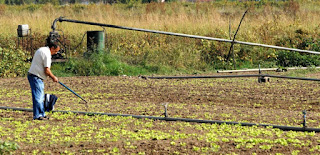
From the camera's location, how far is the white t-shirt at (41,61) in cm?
948

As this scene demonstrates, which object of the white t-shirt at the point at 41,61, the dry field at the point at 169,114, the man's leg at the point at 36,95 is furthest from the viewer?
the man's leg at the point at 36,95

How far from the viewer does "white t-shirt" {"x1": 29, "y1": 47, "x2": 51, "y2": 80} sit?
9477mm

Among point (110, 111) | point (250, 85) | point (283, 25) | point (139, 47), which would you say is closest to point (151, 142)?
point (110, 111)

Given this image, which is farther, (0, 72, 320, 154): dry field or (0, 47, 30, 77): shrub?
(0, 47, 30, 77): shrub

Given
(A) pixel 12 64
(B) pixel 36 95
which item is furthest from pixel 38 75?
(A) pixel 12 64

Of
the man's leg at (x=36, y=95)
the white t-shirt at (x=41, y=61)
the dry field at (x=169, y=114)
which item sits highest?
the white t-shirt at (x=41, y=61)

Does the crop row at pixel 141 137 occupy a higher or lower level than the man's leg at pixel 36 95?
lower

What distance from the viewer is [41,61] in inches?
376

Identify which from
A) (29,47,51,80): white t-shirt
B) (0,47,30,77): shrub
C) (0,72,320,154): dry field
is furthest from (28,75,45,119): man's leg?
(0,47,30,77): shrub

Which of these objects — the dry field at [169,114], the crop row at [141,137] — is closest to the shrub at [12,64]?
the dry field at [169,114]

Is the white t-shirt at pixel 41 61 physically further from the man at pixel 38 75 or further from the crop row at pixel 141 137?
the crop row at pixel 141 137

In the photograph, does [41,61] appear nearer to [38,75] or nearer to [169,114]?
[38,75]

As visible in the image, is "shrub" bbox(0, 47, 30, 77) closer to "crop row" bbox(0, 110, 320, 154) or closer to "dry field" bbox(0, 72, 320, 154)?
"dry field" bbox(0, 72, 320, 154)

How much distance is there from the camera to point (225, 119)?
9602 mm
